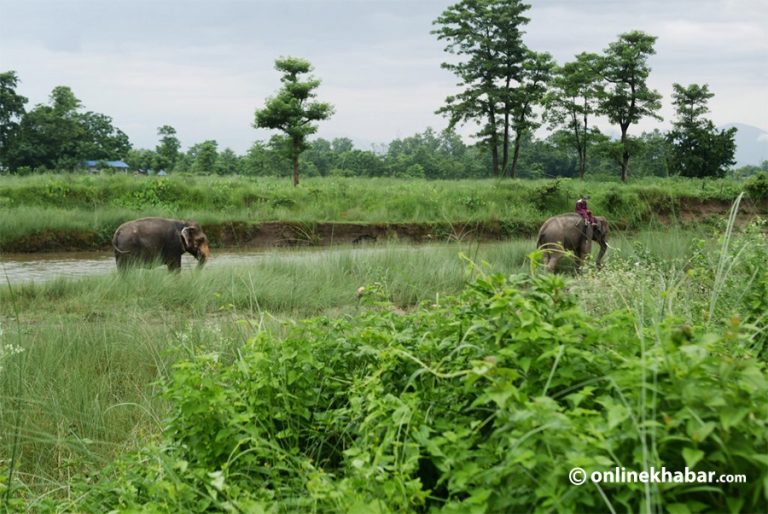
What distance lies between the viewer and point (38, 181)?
17359 mm

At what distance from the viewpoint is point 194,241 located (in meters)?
9.87

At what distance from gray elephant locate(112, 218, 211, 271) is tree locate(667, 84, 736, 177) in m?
19.0

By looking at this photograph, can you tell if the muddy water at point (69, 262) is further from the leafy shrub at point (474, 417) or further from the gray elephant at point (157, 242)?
the leafy shrub at point (474, 417)

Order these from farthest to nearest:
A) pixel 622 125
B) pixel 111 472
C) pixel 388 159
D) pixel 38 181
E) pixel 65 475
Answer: pixel 388 159 → pixel 622 125 → pixel 38 181 → pixel 65 475 → pixel 111 472

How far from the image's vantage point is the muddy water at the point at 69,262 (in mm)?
11141

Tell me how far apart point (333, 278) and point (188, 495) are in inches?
248

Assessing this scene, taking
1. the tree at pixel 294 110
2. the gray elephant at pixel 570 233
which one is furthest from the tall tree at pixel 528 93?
the gray elephant at pixel 570 233

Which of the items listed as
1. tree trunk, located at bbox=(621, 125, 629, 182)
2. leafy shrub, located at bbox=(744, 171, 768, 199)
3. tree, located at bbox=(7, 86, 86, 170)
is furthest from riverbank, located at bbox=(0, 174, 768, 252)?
tree, located at bbox=(7, 86, 86, 170)

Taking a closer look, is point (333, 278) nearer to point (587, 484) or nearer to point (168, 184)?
point (587, 484)

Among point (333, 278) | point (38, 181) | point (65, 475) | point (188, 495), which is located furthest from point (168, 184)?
point (188, 495)

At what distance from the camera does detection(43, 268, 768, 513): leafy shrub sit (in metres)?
1.27

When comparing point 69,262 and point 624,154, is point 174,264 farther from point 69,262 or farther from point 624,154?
point 624,154

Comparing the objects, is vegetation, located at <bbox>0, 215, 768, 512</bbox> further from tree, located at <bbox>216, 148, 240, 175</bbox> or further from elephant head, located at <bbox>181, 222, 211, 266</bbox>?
tree, located at <bbox>216, 148, 240, 175</bbox>

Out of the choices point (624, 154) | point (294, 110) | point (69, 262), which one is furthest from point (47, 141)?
point (624, 154)
